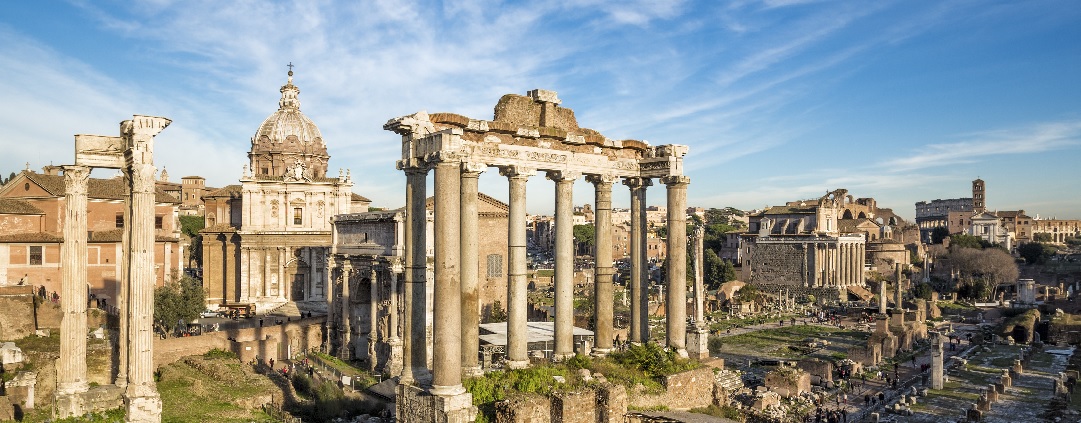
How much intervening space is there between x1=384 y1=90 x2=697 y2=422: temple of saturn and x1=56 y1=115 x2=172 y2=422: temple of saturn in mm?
6622

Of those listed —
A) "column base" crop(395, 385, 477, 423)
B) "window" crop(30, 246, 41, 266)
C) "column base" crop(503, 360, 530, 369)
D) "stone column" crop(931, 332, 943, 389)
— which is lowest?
"stone column" crop(931, 332, 943, 389)

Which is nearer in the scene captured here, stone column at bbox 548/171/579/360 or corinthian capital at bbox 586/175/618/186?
stone column at bbox 548/171/579/360

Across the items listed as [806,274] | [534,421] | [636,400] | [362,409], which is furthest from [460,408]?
[806,274]

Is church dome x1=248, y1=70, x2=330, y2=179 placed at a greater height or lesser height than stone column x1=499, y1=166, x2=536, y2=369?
greater

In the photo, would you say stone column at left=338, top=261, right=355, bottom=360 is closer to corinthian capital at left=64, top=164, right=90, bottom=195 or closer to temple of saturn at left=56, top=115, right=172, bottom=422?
temple of saturn at left=56, top=115, right=172, bottom=422

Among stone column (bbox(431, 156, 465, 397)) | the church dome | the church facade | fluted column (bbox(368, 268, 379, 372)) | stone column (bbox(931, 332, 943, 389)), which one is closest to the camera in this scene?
stone column (bbox(431, 156, 465, 397))

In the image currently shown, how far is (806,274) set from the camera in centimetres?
8150

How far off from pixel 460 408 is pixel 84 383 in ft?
35.2

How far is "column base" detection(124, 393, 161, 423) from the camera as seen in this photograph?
16969mm

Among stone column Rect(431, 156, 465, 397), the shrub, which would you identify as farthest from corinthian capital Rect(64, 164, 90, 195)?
the shrub

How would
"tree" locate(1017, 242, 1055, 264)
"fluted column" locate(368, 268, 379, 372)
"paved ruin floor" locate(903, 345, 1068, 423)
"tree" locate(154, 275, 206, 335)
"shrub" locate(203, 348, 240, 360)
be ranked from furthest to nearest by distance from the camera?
"tree" locate(1017, 242, 1055, 264) < "fluted column" locate(368, 268, 379, 372) < "tree" locate(154, 275, 206, 335) < "shrub" locate(203, 348, 240, 360) < "paved ruin floor" locate(903, 345, 1068, 423)

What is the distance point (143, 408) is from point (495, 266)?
32755 millimetres

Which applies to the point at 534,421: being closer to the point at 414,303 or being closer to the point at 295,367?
the point at 414,303

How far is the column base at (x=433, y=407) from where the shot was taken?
536 inches
